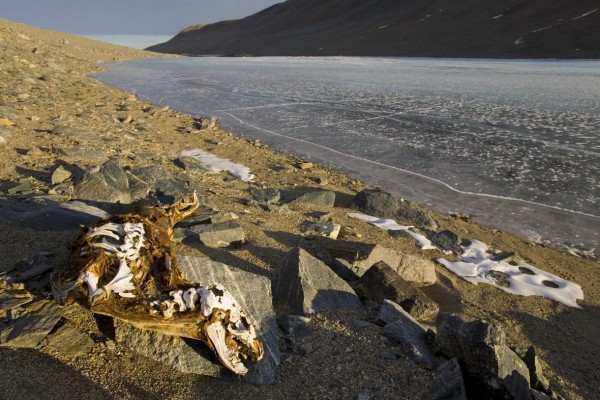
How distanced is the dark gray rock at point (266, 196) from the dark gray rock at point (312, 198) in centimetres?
10

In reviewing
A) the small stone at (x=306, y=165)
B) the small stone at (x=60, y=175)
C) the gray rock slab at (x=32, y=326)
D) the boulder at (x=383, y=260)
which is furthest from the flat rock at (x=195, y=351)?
the small stone at (x=306, y=165)

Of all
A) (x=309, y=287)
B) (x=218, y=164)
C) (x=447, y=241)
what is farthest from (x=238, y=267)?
(x=218, y=164)

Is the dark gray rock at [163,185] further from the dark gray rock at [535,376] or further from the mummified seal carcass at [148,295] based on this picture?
the dark gray rock at [535,376]

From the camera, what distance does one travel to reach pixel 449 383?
2293mm

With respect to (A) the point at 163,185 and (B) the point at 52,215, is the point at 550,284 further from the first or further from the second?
(B) the point at 52,215

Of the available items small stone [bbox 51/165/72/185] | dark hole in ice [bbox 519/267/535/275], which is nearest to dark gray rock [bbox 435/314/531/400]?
dark hole in ice [bbox 519/267/535/275]

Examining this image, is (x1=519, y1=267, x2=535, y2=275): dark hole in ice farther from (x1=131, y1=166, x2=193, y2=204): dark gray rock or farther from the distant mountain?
the distant mountain

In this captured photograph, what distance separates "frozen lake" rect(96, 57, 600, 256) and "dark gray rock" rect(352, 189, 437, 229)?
1.76 ft

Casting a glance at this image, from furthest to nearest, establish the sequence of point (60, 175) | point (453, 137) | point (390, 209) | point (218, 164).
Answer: point (453, 137) < point (218, 164) < point (390, 209) < point (60, 175)

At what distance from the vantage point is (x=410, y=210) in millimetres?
5434

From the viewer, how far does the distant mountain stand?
44.9 metres

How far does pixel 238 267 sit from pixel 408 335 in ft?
4.90

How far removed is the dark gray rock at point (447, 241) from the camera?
478 cm

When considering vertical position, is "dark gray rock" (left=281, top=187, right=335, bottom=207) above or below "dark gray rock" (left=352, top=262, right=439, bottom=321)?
below
